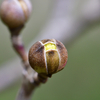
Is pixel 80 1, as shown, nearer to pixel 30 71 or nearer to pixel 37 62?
pixel 30 71

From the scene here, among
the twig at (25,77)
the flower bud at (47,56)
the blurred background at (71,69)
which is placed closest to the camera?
the flower bud at (47,56)

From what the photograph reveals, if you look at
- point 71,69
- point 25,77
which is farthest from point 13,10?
point 71,69

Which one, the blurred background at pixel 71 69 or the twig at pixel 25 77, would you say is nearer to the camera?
the twig at pixel 25 77

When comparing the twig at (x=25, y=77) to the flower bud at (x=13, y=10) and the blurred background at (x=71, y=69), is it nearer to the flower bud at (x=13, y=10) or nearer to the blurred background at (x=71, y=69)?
the flower bud at (x=13, y=10)

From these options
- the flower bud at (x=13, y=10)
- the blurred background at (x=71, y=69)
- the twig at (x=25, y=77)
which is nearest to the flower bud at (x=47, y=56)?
the twig at (x=25, y=77)

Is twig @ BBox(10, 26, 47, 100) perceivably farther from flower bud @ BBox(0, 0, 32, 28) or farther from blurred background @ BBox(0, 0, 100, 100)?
blurred background @ BBox(0, 0, 100, 100)

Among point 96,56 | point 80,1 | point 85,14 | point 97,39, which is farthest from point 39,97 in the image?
point 85,14

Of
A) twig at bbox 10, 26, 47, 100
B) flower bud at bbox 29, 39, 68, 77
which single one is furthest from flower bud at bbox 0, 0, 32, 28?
flower bud at bbox 29, 39, 68, 77

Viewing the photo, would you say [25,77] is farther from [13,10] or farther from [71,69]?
[71,69]

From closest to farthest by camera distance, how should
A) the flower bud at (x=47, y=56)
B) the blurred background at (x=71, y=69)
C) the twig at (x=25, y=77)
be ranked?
the flower bud at (x=47, y=56)
the twig at (x=25, y=77)
the blurred background at (x=71, y=69)
